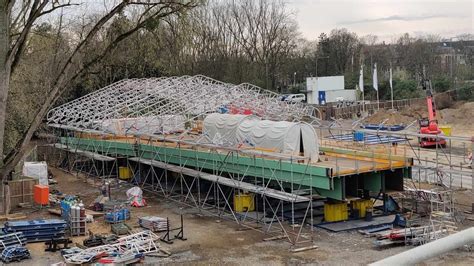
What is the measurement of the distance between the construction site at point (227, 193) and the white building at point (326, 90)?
132 ft

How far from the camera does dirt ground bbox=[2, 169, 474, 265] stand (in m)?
17.0

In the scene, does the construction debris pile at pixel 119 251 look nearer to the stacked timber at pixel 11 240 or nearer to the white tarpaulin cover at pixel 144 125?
the stacked timber at pixel 11 240

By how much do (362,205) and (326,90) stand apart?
56190 mm

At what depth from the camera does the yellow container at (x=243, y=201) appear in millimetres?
23672

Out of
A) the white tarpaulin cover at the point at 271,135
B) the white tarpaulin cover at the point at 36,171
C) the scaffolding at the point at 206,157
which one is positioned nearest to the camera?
the scaffolding at the point at 206,157

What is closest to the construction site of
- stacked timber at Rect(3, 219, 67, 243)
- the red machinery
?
stacked timber at Rect(3, 219, 67, 243)

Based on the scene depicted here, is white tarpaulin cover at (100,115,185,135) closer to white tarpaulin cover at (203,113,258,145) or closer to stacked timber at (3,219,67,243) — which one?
white tarpaulin cover at (203,113,258,145)

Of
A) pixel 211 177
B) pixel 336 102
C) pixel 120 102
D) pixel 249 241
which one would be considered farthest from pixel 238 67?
pixel 249 241

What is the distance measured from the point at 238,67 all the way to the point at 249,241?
182 ft

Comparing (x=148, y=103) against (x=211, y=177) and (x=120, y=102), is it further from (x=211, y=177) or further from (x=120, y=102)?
(x=211, y=177)

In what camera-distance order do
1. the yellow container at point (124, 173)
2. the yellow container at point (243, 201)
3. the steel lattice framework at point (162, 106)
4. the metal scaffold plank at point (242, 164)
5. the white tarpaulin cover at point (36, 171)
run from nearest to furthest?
the metal scaffold plank at point (242, 164), the yellow container at point (243, 201), the white tarpaulin cover at point (36, 171), the steel lattice framework at point (162, 106), the yellow container at point (124, 173)

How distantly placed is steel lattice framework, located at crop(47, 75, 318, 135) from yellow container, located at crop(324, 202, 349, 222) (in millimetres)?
10045

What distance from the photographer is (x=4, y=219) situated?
23281 millimetres

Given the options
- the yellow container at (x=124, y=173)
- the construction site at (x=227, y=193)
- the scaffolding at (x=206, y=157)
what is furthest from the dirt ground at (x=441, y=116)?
the yellow container at (x=124, y=173)
